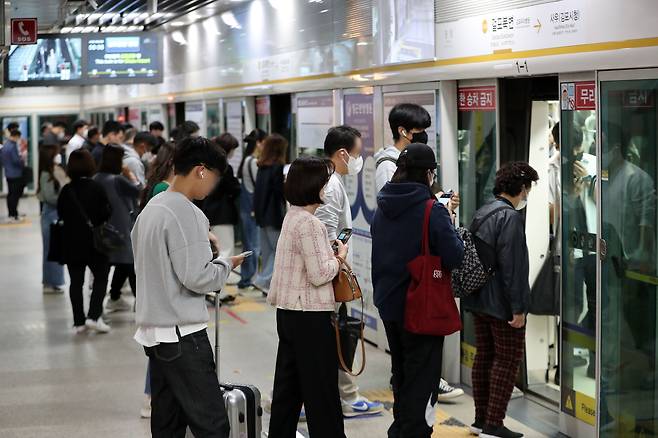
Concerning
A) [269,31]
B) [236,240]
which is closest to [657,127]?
[269,31]

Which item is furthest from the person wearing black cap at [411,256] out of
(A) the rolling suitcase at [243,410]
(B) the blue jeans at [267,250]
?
(B) the blue jeans at [267,250]

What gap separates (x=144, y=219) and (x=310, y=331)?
955mm

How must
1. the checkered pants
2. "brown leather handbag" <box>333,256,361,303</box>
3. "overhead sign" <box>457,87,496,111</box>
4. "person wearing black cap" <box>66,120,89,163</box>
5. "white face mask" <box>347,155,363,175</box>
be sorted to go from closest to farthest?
"brown leather handbag" <box>333,256,361,303</box> → the checkered pants → "white face mask" <box>347,155,363,175</box> → "overhead sign" <box>457,87,496,111</box> → "person wearing black cap" <box>66,120,89,163</box>

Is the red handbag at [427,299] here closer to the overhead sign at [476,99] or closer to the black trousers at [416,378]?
the black trousers at [416,378]

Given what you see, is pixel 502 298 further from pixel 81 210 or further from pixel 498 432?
pixel 81 210

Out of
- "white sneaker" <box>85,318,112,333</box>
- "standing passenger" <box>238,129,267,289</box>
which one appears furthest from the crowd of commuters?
"standing passenger" <box>238,129,267,289</box>

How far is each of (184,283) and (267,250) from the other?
581 cm

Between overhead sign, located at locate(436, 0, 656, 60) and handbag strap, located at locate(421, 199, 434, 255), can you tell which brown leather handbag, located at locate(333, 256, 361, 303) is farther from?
overhead sign, located at locate(436, 0, 656, 60)

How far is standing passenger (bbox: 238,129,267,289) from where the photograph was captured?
10.2 meters

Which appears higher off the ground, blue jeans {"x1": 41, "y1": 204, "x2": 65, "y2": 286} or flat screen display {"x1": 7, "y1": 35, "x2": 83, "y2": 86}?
flat screen display {"x1": 7, "y1": 35, "x2": 83, "y2": 86}

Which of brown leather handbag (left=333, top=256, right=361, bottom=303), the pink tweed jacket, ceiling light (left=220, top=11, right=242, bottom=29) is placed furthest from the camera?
ceiling light (left=220, top=11, right=242, bottom=29)

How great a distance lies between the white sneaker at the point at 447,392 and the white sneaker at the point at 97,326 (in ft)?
11.2

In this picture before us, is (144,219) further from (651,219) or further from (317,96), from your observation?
(317,96)

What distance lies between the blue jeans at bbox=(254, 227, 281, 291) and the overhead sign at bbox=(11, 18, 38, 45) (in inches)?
122
